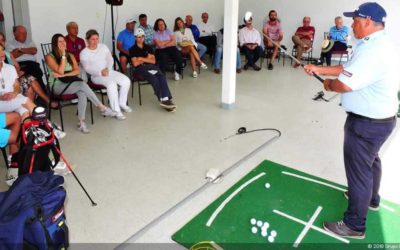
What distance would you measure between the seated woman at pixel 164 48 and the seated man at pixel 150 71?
3.94 feet

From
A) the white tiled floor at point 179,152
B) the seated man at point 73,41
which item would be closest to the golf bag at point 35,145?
the white tiled floor at point 179,152

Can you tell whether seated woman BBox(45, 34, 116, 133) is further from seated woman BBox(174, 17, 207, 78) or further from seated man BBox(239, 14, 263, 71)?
seated man BBox(239, 14, 263, 71)

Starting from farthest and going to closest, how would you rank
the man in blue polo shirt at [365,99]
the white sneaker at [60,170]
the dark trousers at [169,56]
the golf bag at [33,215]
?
the dark trousers at [169,56]
the white sneaker at [60,170]
the man in blue polo shirt at [365,99]
the golf bag at [33,215]

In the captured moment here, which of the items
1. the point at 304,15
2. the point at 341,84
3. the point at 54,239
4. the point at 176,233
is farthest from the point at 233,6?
the point at 304,15

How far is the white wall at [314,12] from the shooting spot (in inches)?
309

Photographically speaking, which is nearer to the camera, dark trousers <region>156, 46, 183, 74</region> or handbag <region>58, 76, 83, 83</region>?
handbag <region>58, 76, 83, 83</region>

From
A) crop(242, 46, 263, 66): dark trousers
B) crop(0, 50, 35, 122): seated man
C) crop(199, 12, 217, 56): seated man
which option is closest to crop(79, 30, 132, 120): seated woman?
crop(0, 50, 35, 122): seated man

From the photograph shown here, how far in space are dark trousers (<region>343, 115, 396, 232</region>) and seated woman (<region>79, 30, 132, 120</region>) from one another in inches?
124

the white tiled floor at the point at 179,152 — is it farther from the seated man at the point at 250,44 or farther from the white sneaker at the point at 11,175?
the seated man at the point at 250,44

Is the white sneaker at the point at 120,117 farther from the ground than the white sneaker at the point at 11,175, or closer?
farther from the ground

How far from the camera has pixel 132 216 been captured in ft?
9.31

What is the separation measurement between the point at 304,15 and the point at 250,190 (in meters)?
6.76

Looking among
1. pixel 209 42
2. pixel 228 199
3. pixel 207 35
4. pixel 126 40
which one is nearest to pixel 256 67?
pixel 209 42

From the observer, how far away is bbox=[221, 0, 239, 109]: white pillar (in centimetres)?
490
